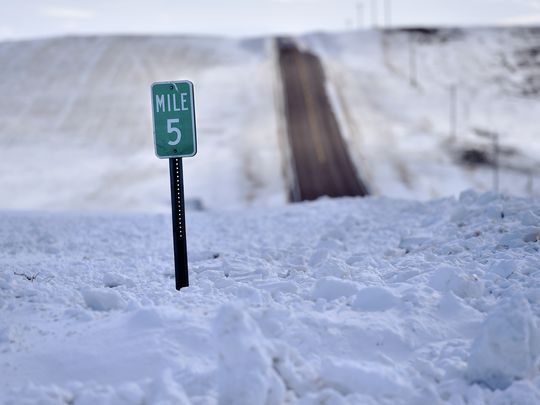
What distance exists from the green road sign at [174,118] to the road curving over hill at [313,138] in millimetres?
25987

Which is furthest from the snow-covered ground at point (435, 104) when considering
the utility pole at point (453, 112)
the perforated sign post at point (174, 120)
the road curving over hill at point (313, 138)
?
the perforated sign post at point (174, 120)

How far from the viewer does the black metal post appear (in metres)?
5.57

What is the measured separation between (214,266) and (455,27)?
3100 inches

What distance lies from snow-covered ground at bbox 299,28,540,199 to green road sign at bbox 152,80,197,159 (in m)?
26.9

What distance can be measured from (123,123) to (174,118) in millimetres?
42598

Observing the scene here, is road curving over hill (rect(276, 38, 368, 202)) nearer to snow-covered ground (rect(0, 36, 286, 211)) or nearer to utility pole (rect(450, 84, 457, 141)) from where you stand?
snow-covered ground (rect(0, 36, 286, 211))

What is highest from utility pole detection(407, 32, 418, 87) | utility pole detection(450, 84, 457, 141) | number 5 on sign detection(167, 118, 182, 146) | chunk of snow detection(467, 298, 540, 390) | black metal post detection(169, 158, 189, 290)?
utility pole detection(407, 32, 418, 87)

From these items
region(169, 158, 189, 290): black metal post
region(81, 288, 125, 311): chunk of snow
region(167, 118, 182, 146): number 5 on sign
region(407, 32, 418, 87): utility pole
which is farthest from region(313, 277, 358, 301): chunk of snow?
region(407, 32, 418, 87): utility pole

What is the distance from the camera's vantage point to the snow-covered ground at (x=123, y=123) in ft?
106

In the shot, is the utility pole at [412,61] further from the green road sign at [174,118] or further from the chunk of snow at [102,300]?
the chunk of snow at [102,300]

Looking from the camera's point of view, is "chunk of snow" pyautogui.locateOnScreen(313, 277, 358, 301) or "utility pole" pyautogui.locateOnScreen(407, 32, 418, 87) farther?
"utility pole" pyautogui.locateOnScreen(407, 32, 418, 87)

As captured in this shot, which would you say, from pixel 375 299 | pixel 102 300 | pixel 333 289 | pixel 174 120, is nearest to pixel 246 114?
pixel 174 120

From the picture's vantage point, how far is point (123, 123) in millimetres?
45969

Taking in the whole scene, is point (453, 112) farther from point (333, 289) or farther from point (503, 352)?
point (503, 352)
